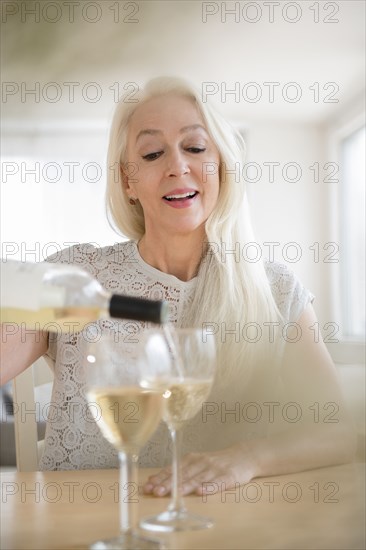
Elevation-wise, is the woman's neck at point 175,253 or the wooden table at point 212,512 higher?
the woman's neck at point 175,253

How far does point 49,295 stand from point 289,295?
58cm

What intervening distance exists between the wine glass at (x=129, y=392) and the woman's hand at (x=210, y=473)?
0.47 ft

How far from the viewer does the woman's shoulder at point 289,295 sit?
84 centimetres

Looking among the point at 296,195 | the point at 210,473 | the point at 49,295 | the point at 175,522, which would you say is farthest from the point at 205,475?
the point at 296,195

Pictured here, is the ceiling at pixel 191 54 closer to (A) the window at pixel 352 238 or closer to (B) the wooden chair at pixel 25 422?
(A) the window at pixel 352 238

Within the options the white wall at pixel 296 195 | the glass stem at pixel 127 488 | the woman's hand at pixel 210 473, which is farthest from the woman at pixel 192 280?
the white wall at pixel 296 195

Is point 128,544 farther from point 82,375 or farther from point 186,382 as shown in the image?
point 82,375

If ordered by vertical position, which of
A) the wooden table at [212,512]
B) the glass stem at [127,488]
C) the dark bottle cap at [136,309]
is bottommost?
the wooden table at [212,512]

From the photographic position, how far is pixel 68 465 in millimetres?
771

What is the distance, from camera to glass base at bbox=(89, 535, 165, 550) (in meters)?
0.29

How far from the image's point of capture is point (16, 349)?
749mm

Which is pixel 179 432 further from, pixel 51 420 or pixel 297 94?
pixel 51 420

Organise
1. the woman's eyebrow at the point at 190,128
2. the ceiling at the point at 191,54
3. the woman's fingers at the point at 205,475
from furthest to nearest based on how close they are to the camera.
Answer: the woman's eyebrow at the point at 190,128, the woman's fingers at the point at 205,475, the ceiling at the point at 191,54

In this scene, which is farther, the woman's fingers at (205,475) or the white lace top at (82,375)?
the white lace top at (82,375)
